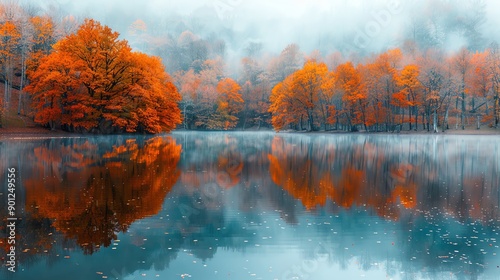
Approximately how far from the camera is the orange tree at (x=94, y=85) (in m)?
57.3

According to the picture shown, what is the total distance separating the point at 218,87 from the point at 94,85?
57.9m

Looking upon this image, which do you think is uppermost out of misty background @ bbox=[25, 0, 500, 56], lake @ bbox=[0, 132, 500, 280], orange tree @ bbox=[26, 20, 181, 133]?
misty background @ bbox=[25, 0, 500, 56]

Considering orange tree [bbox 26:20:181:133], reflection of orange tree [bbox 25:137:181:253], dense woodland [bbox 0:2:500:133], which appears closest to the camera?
reflection of orange tree [bbox 25:137:181:253]

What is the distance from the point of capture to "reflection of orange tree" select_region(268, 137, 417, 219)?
597 inches

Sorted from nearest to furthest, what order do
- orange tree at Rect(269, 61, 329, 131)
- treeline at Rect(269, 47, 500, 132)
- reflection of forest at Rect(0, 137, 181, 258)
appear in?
reflection of forest at Rect(0, 137, 181, 258) → treeline at Rect(269, 47, 500, 132) → orange tree at Rect(269, 61, 329, 131)

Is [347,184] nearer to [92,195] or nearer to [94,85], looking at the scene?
[92,195]

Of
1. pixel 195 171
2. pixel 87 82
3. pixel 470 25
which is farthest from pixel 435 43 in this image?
pixel 195 171

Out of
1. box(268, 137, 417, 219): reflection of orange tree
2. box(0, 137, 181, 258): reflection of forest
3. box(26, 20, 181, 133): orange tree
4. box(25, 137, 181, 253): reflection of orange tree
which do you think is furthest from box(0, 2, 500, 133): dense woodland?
box(268, 137, 417, 219): reflection of orange tree

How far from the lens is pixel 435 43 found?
5758 inches

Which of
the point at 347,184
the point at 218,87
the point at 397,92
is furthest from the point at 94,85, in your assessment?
the point at 218,87

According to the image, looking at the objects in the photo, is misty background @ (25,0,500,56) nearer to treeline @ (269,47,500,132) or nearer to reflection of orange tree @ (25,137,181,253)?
treeline @ (269,47,500,132)

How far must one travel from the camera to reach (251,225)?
11969 millimetres

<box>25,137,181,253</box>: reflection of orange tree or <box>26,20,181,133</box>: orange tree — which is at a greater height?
<box>26,20,181,133</box>: orange tree

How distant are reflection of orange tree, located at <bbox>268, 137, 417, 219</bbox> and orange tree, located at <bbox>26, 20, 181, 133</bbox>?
39463mm
